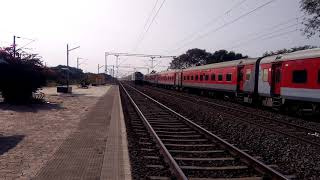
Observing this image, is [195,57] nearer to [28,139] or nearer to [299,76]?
[299,76]

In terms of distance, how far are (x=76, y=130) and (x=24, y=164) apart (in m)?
6.41

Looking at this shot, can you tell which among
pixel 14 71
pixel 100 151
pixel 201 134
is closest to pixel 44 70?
pixel 14 71

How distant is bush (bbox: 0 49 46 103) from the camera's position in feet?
90.1

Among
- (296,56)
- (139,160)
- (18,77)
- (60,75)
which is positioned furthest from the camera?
(60,75)

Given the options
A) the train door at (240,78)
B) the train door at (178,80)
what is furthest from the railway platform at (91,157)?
the train door at (178,80)

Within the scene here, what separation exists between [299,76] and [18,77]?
16213 millimetres

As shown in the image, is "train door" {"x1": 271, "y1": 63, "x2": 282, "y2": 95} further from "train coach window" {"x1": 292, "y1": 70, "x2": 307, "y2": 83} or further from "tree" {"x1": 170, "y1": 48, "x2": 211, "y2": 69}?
"tree" {"x1": 170, "y1": 48, "x2": 211, "y2": 69}

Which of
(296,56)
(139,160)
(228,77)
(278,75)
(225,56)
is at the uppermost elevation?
(225,56)

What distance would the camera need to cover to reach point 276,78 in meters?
22.9

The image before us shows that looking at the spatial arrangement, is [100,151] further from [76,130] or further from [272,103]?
[272,103]

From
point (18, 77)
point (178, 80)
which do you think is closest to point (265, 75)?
point (18, 77)

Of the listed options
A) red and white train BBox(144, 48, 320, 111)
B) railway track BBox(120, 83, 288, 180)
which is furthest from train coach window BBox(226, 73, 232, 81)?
railway track BBox(120, 83, 288, 180)

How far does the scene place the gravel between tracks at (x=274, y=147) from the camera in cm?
958

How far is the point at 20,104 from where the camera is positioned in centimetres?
2770
